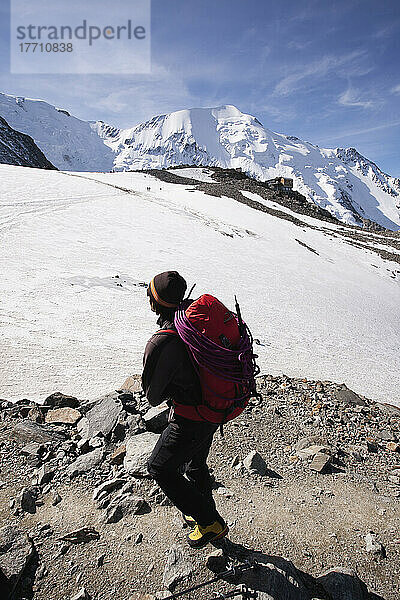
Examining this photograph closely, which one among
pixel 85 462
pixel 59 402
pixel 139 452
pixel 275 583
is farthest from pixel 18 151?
pixel 275 583

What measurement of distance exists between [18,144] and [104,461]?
5630 inches

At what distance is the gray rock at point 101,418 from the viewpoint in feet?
16.5

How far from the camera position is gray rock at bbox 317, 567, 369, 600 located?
316cm

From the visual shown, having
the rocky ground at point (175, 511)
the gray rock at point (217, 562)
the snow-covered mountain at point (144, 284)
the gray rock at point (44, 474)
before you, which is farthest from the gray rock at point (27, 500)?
the snow-covered mountain at point (144, 284)

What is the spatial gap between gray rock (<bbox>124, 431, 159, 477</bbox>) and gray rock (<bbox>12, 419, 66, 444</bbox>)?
3.52 ft

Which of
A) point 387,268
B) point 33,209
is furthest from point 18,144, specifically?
point 387,268

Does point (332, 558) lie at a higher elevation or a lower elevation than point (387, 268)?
lower

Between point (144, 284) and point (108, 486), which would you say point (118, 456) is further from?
point (144, 284)

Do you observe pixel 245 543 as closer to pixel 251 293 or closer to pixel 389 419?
pixel 389 419

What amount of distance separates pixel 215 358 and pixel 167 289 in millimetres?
665

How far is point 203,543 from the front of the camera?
326cm

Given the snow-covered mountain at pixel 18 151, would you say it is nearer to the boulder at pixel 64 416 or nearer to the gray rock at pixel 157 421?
the boulder at pixel 64 416

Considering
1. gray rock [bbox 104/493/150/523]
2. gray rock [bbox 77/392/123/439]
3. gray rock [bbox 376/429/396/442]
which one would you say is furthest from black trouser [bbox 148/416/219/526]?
gray rock [bbox 376/429/396/442]

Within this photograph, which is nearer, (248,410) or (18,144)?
(248,410)
